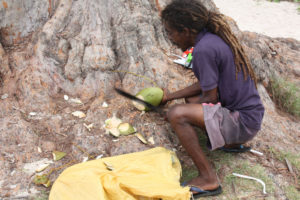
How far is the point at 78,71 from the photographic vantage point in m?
3.04

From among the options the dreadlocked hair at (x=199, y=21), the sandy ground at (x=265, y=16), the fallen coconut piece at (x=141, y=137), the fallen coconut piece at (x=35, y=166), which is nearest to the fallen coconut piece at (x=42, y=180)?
the fallen coconut piece at (x=35, y=166)

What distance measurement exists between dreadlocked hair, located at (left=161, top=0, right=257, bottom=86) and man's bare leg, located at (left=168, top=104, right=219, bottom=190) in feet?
1.40

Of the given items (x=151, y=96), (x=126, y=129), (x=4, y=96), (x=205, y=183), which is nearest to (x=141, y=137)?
(x=126, y=129)

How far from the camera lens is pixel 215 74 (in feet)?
6.76

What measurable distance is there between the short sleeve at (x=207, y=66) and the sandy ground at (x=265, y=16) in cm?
574

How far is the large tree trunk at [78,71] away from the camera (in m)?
2.61

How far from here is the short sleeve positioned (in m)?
2.01

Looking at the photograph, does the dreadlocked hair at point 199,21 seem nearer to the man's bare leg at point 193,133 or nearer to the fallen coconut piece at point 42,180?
the man's bare leg at point 193,133

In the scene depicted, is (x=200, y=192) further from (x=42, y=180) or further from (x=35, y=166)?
(x=35, y=166)

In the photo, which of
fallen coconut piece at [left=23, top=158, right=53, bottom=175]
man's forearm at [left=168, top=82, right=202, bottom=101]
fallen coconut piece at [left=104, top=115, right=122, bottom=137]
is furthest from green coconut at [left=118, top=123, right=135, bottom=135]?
fallen coconut piece at [left=23, top=158, right=53, bottom=175]

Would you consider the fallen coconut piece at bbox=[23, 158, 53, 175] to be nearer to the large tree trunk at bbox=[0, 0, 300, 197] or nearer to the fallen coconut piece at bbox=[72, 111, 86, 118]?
the large tree trunk at bbox=[0, 0, 300, 197]

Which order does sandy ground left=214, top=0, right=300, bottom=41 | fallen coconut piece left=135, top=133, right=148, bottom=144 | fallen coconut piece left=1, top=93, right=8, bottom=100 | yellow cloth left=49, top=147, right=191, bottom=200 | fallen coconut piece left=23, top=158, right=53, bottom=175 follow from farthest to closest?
sandy ground left=214, top=0, right=300, bottom=41
fallen coconut piece left=1, top=93, right=8, bottom=100
fallen coconut piece left=135, top=133, right=148, bottom=144
fallen coconut piece left=23, top=158, right=53, bottom=175
yellow cloth left=49, top=147, right=191, bottom=200

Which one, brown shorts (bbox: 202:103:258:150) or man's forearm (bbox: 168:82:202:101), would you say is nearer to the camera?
brown shorts (bbox: 202:103:258:150)

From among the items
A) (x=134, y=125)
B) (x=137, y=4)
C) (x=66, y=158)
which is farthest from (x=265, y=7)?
(x=66, y=158)
